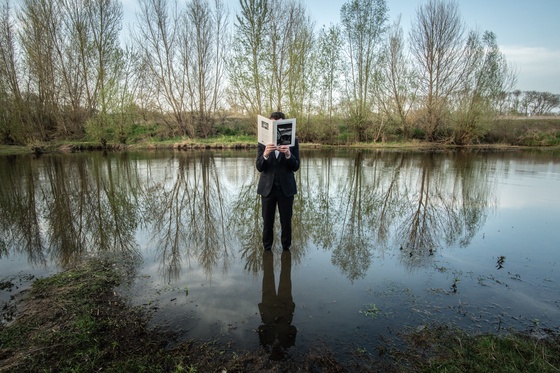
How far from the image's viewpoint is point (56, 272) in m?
4.10

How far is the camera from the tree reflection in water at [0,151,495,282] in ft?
16.3

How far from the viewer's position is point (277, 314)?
125 inches

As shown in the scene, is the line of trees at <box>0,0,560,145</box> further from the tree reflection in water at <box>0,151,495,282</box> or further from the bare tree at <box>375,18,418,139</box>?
the tree reflection in water at <box>0,151,495,282</box>

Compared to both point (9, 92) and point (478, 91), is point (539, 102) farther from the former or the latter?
point (9, 92)

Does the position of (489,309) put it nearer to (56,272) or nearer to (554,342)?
(554,342)

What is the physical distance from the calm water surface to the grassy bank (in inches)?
6.6

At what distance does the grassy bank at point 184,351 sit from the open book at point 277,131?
8.54ft

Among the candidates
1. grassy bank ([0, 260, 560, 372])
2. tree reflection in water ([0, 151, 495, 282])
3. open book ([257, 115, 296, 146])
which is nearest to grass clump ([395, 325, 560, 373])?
grassy bank ([0, 260, 560, 372])

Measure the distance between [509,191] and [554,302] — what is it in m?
7.73

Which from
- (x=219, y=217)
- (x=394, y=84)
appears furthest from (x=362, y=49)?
(x=219, y=217)

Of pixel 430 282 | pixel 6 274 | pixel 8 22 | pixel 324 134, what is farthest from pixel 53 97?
pixel 430 282

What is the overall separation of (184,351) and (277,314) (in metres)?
1.01

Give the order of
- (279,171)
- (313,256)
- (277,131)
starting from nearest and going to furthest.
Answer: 1. (277,131)
2. (279,171)
3. (313,256)

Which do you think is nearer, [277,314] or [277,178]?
[277,314]
